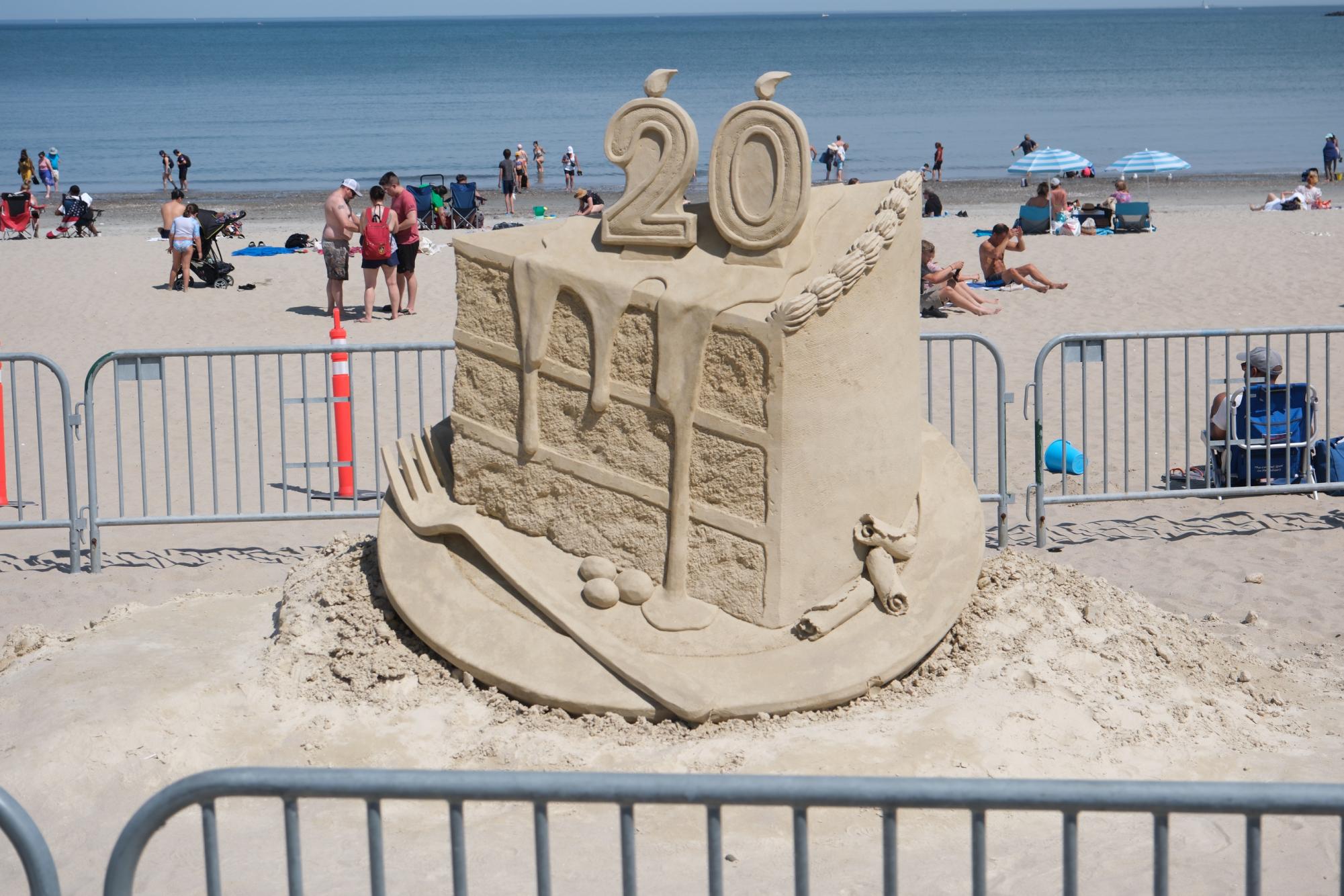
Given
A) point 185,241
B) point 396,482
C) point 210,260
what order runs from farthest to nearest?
point 210,260, point 185,241, point 396,482

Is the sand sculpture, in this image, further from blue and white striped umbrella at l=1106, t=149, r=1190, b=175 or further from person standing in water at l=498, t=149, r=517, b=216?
person standing in water at l=498, t=149, r=517, b=216

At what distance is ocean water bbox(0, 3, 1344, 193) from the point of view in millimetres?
44594

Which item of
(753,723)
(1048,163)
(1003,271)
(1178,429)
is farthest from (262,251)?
(753,723)

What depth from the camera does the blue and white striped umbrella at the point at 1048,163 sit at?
26.9m

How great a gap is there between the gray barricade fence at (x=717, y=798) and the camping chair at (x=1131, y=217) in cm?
1963

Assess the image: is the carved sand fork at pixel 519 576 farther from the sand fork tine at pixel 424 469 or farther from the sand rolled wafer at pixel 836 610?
the sand rolled wafer at pixel 836 610

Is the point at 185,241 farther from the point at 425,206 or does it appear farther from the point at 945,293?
the point at 945,293

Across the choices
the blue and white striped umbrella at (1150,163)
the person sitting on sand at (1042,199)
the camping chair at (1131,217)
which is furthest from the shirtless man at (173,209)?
the blue and white striped umbrella at (1150,163)

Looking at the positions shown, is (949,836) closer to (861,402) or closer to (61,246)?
(861,402)

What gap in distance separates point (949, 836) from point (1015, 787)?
1995 mm

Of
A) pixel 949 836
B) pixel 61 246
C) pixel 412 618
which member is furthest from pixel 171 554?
pixel 61 246

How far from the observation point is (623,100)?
226ft

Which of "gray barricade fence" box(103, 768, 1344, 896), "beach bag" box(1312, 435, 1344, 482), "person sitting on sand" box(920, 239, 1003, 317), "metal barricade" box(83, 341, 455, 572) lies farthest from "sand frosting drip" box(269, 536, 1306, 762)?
"person sitting on sand" box(920, 239, 1003, 317)

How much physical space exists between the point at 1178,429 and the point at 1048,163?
17024 millimetres
